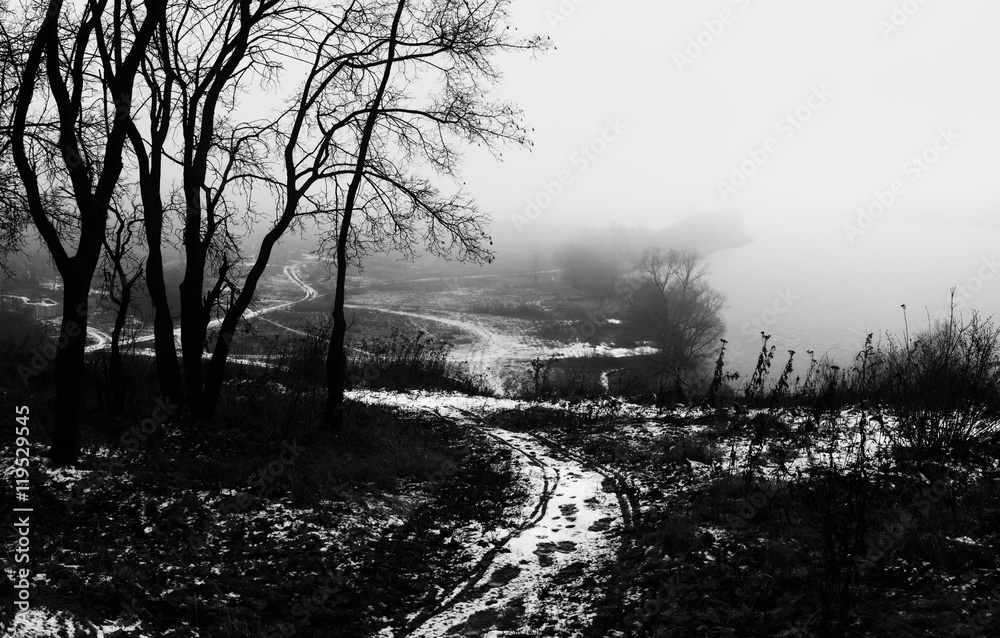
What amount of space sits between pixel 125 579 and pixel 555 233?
120729 millimetres

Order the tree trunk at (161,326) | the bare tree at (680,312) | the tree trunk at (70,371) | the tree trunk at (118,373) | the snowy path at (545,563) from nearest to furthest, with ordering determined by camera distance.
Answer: the snowy path at (545,563) < the tree trunk at (70,371) < the tree trunk at (161,326) < the tree trunk at (118,373) < the bare tree at (680,312)

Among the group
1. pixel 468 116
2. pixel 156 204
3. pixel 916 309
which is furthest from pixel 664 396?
pixel 916 309

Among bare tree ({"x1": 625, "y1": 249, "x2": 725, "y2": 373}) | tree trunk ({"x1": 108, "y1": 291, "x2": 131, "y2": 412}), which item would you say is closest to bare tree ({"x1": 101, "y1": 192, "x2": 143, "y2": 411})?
tree trunk ({"x1": 108, "y1": 291, "x2": 131, "y2": 412})

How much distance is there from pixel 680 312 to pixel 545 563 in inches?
1955

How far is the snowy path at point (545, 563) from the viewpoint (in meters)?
4.55

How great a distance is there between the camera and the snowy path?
4.55 meters

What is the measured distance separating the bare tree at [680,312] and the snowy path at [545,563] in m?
40.9

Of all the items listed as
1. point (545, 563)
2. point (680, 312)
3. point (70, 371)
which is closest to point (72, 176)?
point (70, 371)

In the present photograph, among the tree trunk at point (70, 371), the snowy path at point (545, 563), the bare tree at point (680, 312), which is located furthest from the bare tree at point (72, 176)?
the bare tree at point (680, 312)

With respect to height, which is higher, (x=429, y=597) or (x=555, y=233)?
(x=555, y=233)

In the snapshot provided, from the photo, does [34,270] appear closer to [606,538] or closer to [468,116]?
[468,116]

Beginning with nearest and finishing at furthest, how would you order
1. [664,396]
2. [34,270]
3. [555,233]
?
[664,396] → [34,270] → [555,233]

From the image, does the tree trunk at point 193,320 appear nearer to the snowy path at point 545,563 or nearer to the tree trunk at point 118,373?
the tree trunk at point 118,373

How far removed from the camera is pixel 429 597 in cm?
506
